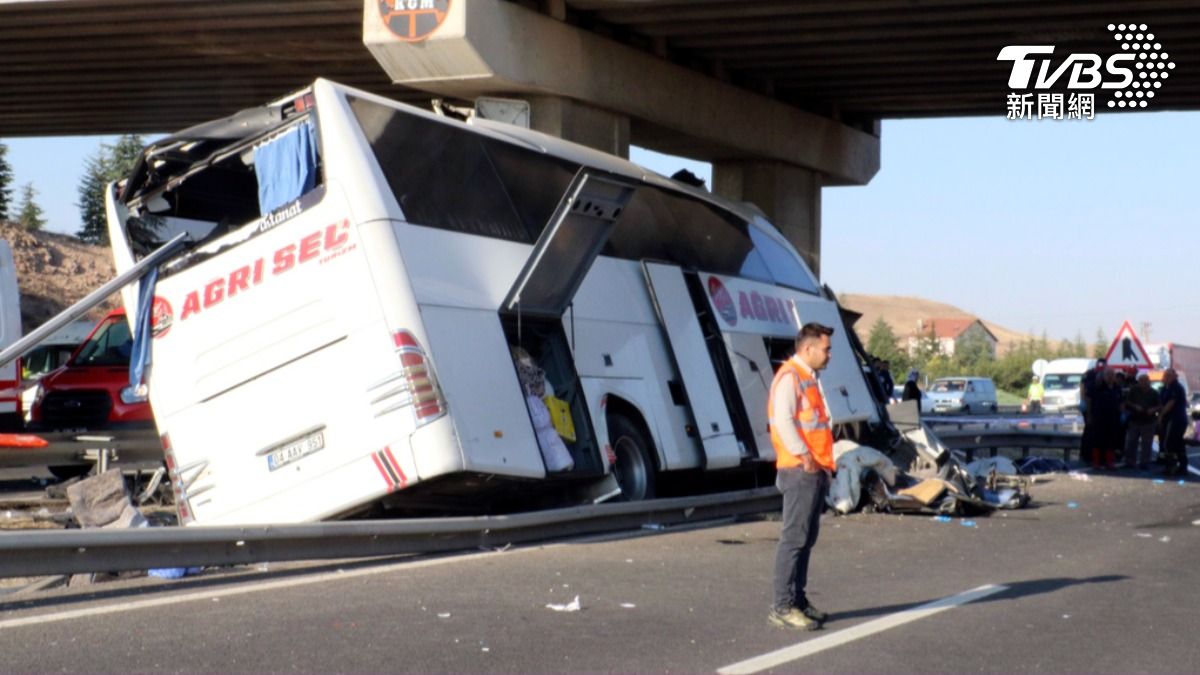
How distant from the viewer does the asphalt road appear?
7477 mm

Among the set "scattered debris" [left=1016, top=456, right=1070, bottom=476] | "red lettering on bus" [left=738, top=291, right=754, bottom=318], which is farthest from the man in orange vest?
"scattered debris" [left=1016, top=456, right=1070, bottom=476]

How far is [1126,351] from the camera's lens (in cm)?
2900

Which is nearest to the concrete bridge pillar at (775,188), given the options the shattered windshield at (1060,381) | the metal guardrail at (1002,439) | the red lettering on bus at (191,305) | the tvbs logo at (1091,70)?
the metal guardrail at (1002,439)

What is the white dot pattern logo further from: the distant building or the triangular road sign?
the distant building

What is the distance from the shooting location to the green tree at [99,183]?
229ft

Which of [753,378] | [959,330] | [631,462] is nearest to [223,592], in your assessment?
[631,462]

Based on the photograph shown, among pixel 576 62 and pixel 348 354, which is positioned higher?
pixel 576 62

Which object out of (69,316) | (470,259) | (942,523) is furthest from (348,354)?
(942,523)

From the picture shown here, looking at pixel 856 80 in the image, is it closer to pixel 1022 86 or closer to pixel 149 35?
pixel 1022 86

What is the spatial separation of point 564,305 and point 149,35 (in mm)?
13694

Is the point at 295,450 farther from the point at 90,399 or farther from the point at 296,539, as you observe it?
the point at 90,399

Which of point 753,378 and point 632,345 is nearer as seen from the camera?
point 632,345

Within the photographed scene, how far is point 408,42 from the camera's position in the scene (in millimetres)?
20688

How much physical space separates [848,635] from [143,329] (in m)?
6.60
